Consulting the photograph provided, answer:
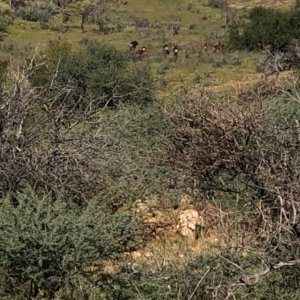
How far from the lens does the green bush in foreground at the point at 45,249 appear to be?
549 cm

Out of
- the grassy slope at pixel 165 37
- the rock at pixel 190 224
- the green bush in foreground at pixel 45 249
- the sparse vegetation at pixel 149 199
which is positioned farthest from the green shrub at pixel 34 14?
the green bush in foreground at pixel 45 249

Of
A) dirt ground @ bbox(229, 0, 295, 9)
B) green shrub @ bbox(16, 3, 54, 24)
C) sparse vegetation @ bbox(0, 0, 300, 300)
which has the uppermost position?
sparse vegetation @ bbox(0, 0, 300, 300)

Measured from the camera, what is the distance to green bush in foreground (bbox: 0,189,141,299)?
216 inches

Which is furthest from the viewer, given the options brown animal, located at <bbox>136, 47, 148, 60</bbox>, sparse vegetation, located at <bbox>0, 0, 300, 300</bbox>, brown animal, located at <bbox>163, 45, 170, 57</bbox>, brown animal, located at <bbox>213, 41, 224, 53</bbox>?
brown animal, located at <bbox>213, 41, 224, 53</bbox>

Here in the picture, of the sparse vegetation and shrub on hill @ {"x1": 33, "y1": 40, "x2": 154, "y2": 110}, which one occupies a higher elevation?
the sparse vegetation

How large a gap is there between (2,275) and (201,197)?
3.44 metres

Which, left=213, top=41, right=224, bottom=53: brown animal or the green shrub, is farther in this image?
the green shrub

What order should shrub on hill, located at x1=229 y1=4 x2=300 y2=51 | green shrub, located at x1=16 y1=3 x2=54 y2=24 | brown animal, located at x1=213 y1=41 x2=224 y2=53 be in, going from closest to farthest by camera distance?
shrub on hill, located at x1=229 y1=4 x2=300 y2=51 → brown animal, located at x1=213 y1=41 x2=224 y2=53 → green shrub, located at x1=16 y1=3 x2=54 y2=24

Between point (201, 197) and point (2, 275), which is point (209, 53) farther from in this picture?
point (2, 275)

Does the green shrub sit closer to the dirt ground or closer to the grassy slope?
the grassy slope

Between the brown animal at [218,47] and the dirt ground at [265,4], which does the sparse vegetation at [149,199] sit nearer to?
the brown animal at [218,47]

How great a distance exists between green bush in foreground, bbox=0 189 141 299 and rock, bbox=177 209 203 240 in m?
2.02

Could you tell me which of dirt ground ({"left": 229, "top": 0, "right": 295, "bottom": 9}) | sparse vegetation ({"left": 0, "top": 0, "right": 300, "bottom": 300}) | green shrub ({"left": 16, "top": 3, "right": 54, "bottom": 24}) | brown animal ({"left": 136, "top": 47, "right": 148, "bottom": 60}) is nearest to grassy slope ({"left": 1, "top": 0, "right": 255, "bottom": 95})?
brown animal ({"left": 136, "top": 47, "right": 148, "bottom": 60})

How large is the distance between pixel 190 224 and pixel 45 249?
280cm
